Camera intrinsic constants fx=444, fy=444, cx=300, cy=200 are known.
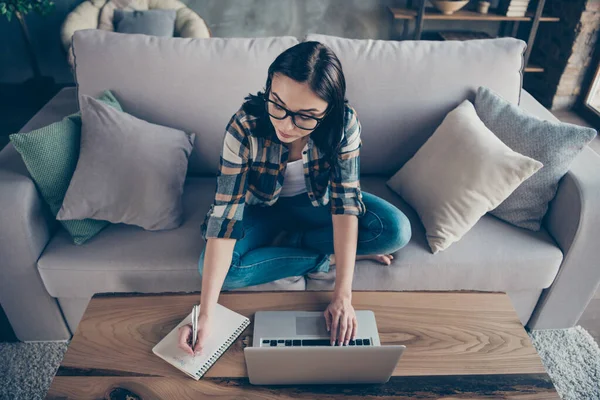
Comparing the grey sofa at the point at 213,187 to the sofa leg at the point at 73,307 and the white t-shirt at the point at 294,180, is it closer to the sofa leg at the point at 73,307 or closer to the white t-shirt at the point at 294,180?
the sofa leg at the point at 73,307

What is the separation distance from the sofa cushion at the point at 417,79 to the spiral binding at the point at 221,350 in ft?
2.76

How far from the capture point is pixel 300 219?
135 centimetres

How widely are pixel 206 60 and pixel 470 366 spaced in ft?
3.89

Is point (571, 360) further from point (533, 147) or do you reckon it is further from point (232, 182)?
A: point (232, 182)

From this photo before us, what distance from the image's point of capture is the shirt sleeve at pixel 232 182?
3.49 ft

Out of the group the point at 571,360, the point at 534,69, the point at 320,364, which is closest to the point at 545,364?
the point at 571,360

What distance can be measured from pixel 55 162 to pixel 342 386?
3.27 ft

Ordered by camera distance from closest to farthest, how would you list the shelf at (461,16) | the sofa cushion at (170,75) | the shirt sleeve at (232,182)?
the shirt sleeve at (232,182)
the sofa cushion at (170,75)
the shelf at (461,16)

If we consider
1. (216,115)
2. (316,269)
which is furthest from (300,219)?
(216,115)

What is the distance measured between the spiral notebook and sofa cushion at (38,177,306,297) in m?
0.26

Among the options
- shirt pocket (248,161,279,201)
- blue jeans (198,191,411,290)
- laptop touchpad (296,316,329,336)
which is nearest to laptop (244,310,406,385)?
laptop touchpad (296,316,329,336)

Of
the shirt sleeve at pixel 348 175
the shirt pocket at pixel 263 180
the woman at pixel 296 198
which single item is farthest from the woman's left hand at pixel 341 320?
the shirt pocket at pixel 263 180

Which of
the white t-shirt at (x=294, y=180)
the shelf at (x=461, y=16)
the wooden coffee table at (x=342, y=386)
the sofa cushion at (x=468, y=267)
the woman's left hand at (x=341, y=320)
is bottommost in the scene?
the sofa cushion at (x=468, y=267)

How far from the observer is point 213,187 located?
154cm
